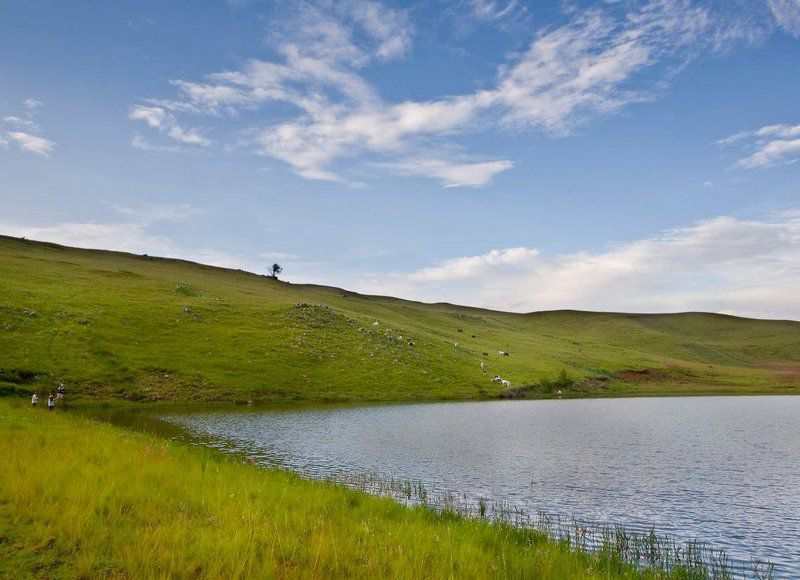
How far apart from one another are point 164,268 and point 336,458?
448 ft

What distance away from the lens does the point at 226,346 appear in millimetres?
81938

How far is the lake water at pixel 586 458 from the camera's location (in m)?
20.1

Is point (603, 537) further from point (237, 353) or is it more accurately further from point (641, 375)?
point (641, 375)

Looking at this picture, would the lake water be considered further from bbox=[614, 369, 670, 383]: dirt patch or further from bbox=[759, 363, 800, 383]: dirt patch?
bbox=[759, 363, 800, 383]: dirt patch

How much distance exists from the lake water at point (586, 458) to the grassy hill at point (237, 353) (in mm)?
17234

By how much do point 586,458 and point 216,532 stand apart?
1067 inches

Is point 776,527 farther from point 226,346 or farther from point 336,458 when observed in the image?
point 226,346

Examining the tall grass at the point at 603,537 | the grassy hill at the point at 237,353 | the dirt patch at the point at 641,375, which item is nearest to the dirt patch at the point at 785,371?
the grassy hill at the point at 237,353

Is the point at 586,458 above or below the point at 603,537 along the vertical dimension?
below

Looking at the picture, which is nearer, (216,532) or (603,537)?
(216,532)

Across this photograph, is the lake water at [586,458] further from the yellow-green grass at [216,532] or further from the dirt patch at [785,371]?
the dirt patch at [785,371]

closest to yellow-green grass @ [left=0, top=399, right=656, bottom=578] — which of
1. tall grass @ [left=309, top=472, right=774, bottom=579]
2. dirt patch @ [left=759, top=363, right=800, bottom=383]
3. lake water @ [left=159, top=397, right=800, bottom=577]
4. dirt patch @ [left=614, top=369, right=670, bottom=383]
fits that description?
tall grass @ [left=309, top=472, right=774, bottom=579]

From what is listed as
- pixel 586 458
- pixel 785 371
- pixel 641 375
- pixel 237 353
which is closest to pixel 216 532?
pixel 586 458

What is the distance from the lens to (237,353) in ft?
263
